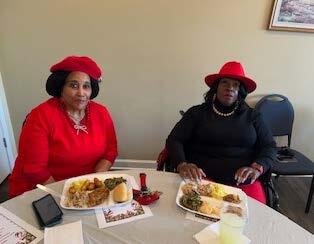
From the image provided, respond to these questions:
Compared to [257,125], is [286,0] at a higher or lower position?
higher

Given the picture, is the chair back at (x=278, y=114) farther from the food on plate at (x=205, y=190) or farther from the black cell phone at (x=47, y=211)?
the black cell phone at (x=47, y=211)

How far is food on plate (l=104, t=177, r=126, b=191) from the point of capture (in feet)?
3.77

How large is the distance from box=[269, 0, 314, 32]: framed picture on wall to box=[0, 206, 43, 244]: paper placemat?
2185 mm

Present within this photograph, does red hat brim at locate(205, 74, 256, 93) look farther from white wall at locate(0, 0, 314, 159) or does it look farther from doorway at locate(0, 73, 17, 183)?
doorway at locate(0, 73, 17, 183)

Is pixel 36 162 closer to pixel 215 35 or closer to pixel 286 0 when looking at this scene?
pixel 215 35

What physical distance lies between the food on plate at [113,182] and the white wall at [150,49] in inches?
53.3

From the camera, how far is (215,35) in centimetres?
228

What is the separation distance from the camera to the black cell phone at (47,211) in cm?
96

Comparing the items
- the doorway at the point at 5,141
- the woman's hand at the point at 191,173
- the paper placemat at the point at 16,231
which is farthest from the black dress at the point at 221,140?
the doorway at the point at 5,141

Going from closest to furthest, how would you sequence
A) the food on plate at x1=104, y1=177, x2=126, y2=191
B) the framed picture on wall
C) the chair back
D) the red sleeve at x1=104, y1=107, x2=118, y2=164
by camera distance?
the food on plate at x1=104, y1=177, x2=126, y2=191 → the red sleeve at x1=104, y1=107, x2=118, y2=164 → the framed picture on wall → the chair back

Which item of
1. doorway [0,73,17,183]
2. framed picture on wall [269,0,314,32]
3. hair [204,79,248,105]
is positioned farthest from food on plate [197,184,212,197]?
doorway [0,73,17,183]

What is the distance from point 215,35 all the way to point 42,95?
1583 millimetres

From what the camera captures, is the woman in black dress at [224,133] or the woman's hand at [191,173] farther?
the woman in black dress at [224,133]

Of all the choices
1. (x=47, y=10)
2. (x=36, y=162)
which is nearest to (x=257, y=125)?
(x=36, y=162)
